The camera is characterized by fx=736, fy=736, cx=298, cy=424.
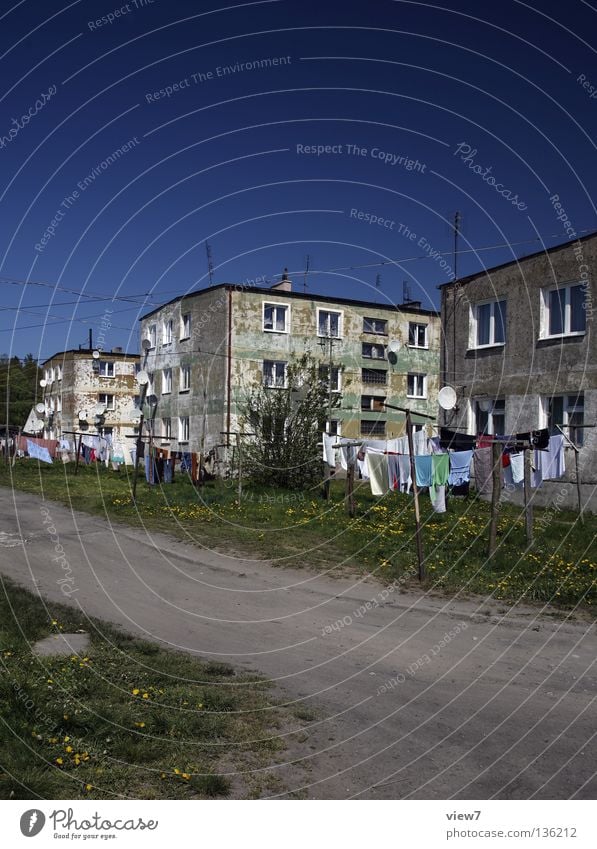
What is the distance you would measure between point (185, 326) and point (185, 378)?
3090 millimetres

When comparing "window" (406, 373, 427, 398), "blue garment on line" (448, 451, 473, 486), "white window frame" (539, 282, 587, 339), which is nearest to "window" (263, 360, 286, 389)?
"window" (406, 373, 427, 398)

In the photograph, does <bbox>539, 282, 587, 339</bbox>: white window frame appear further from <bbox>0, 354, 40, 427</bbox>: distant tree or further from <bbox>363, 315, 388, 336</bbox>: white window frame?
<bbox>0, 354, 40, 427</bbox>: distant tree

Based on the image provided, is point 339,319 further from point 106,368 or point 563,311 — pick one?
point 106,368

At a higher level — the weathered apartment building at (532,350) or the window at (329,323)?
the window at (329,323)

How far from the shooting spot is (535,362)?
24469 millimetres

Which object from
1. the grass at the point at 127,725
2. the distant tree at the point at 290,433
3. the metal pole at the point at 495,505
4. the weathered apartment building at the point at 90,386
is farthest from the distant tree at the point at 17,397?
the grass at the point at 127,725

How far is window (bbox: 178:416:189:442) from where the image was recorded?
43156 mm

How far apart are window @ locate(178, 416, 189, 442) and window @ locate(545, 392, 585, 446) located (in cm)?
2392

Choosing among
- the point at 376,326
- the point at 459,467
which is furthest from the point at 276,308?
the point at 459,467

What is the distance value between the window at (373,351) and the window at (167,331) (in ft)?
39.7

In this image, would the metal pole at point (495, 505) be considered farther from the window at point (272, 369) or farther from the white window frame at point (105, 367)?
the white window frame at point (105, 367)

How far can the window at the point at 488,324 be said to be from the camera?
2605 centimetres

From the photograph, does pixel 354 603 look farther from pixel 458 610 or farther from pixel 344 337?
pixel 344 337

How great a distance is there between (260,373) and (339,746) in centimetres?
3441
